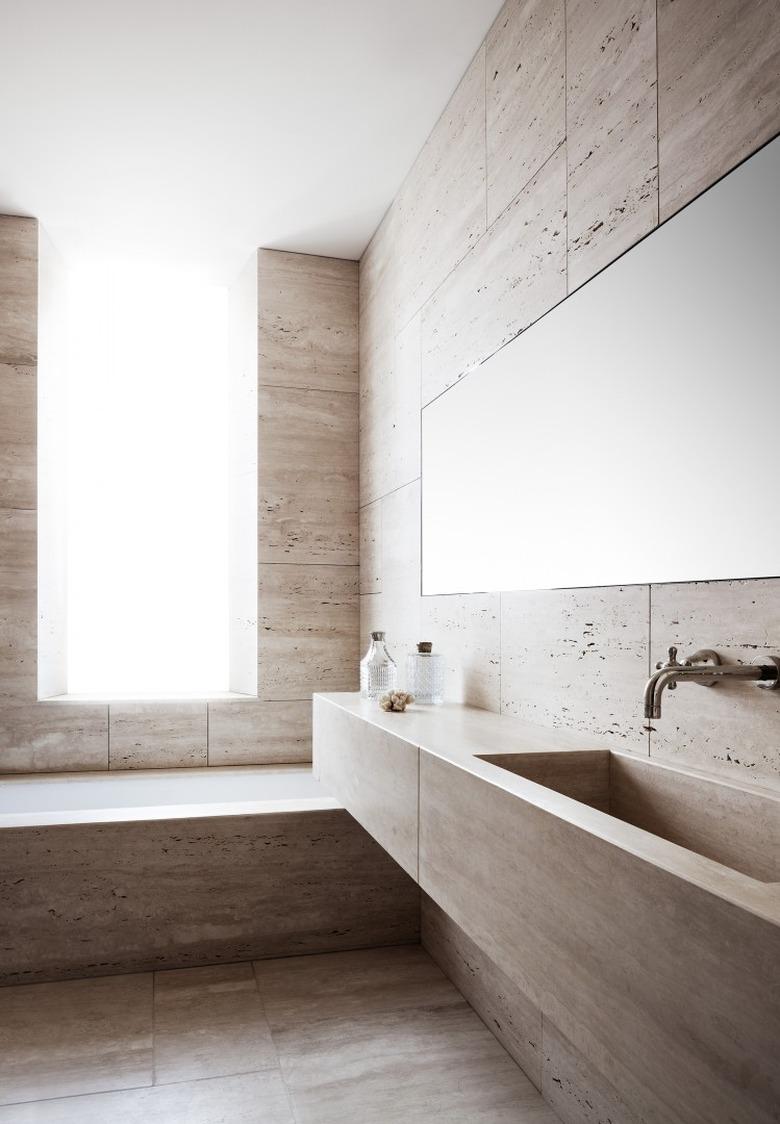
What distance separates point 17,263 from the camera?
134 inches

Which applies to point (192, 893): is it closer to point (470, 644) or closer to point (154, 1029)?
point (154, 1029)

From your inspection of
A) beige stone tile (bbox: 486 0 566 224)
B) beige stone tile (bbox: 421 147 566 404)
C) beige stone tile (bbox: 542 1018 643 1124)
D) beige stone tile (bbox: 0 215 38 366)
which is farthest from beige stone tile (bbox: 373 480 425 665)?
beige stone tile (bbox: 0 215 38 366)

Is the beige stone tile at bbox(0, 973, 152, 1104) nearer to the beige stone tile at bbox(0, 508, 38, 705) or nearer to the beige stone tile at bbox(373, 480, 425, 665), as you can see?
the beige stone tile at bbox(373, 480, 425, 665)

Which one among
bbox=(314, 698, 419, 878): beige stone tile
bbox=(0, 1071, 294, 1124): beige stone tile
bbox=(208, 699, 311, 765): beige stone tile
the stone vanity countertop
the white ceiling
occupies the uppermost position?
the white ceiling

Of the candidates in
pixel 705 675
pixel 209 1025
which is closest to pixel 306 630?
pixel 209 1025

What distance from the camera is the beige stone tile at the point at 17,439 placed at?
3.36 m

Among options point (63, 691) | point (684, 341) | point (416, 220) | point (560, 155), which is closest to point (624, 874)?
point (684, 341)

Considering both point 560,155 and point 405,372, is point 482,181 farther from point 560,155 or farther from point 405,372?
point 405,372

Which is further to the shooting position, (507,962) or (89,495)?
(89,495)

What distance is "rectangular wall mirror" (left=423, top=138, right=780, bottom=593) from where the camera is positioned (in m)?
1.27

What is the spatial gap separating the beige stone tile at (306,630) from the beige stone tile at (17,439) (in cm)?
101

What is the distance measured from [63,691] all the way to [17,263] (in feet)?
5.88

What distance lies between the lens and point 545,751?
5.07 ft

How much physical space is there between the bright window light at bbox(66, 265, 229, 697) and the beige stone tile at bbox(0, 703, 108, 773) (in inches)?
A: 9.6
